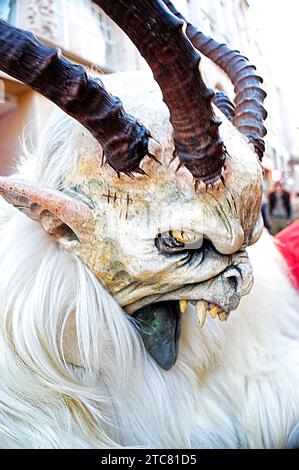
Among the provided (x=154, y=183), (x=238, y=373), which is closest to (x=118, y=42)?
(x=154, y=183)

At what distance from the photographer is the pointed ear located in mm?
382

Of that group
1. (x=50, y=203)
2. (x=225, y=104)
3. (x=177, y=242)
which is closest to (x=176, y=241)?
(x=177, y=242)

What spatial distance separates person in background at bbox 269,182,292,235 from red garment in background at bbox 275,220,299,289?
0.02 meters

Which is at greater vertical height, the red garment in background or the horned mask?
the horned mask

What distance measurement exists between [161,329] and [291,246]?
44cm

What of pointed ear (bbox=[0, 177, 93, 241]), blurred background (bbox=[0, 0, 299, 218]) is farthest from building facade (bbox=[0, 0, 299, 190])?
pointed ear (bbox=[0, 177, 93, 241])

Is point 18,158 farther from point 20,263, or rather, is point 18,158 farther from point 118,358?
point 118,358

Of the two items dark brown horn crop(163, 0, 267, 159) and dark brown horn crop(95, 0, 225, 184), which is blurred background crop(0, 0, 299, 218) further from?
dark brown horn crop(95, 0, 225, 184)

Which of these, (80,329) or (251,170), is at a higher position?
(251,170)

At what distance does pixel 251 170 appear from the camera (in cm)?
38

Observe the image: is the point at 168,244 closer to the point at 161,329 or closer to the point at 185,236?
the point at 185,236

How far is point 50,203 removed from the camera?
38cm

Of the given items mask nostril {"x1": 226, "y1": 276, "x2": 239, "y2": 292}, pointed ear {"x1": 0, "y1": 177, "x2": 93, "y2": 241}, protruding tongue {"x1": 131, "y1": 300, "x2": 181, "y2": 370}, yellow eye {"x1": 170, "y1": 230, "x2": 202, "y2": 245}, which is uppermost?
yellow eye {"x1": 170, "y1": 230, "x2": 202, "y2": 245}
